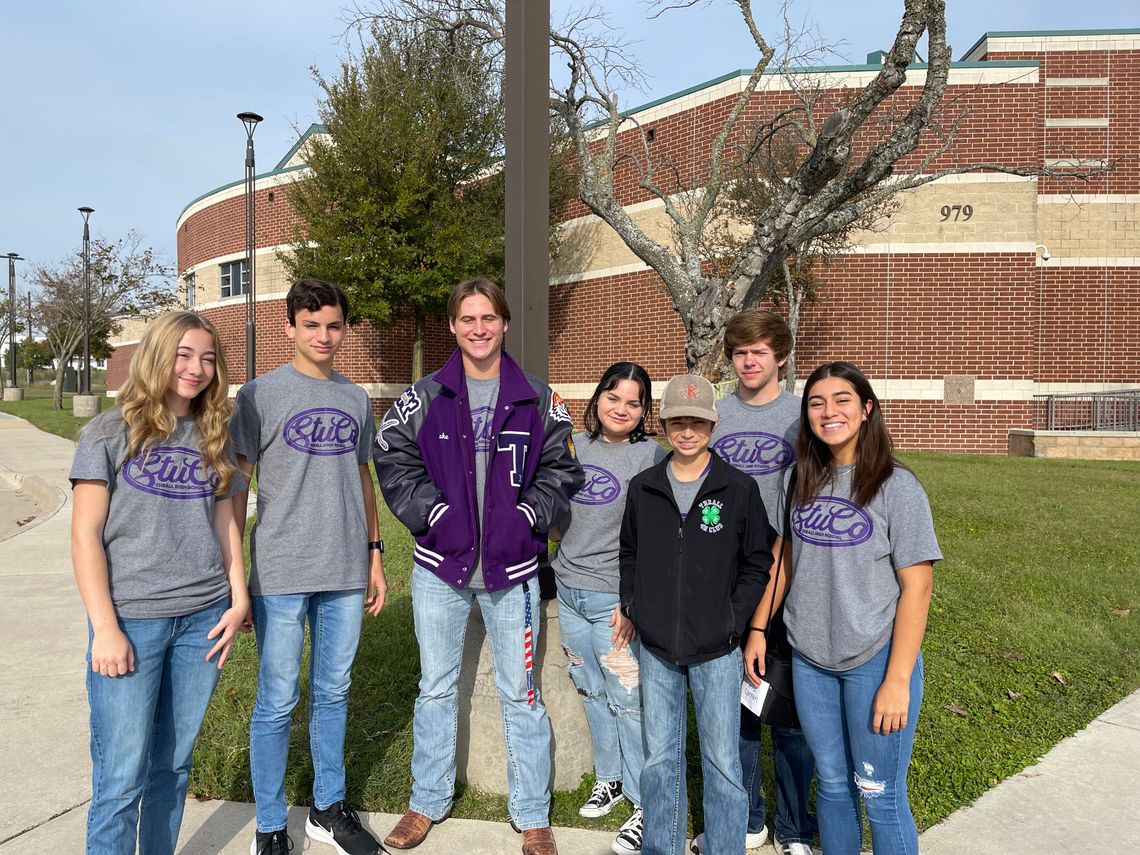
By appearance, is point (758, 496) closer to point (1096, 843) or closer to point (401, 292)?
point (1096, 843)

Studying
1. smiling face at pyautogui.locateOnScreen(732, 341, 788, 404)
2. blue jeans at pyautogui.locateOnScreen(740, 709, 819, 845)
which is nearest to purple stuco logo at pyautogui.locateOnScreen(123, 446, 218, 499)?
smiling face at pyautogui.locateOnScreen(732, 341, 788, 404)

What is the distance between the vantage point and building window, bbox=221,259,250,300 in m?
26.3

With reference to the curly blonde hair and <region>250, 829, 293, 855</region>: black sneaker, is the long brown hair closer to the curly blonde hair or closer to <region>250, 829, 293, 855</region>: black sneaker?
the curly blonde hair

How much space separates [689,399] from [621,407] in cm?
44

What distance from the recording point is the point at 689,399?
103 inches

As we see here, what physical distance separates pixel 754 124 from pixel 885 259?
3921mm

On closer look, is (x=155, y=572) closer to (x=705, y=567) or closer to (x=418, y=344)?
(x=705, y=567)

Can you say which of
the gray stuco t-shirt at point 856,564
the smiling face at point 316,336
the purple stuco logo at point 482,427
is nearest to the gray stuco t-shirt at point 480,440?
the purple stuco logo at point 482,427

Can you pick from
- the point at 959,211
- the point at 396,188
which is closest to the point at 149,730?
the point at 396,188

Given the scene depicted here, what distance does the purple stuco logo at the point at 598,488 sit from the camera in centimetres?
302

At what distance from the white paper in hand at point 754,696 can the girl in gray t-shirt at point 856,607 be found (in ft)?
0.45

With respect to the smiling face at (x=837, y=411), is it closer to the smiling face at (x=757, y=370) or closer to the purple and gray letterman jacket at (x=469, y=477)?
the smiling face at (x=757, y=370)

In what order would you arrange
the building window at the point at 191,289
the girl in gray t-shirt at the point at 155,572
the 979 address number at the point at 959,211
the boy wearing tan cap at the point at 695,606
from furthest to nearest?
1. the building window at the point at 191,289
2. the 979 address number at the point at 959,211
3. the boy wearing tan cap at the point at 695,606
4. the girl in gray t-shirt at the point at 155,572

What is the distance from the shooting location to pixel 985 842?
2912 millimetres
